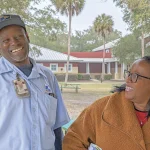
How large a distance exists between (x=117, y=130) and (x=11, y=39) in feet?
2.12

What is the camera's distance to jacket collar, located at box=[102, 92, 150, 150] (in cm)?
143

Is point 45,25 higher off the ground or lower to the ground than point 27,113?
higher

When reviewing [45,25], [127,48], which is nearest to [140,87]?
[45,25]

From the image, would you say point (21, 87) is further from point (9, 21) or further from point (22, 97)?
point (9, 21)

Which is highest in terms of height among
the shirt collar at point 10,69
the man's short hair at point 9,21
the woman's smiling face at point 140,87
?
the man's short hair at point 9,21

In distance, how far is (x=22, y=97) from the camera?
1.30 m

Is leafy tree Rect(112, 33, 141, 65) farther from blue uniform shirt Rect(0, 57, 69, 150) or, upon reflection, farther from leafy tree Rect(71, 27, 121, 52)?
blue uniform shirt Rect(0, 57, 69, 150)

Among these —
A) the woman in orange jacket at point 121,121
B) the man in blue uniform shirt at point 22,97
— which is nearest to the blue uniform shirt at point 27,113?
the man in blue uniform shirt at point 22,97

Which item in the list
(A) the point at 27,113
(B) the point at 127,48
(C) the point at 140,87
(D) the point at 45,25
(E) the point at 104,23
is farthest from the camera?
(B) the point at 127,48

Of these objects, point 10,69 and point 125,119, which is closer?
point 10,69

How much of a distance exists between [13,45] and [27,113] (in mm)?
315

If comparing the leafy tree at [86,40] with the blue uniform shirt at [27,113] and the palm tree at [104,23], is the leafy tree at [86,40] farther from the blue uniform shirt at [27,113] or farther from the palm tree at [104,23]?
the blue uniform shirt at [27,113]

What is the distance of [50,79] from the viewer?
4.98 feet

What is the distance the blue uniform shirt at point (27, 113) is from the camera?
126 cm
